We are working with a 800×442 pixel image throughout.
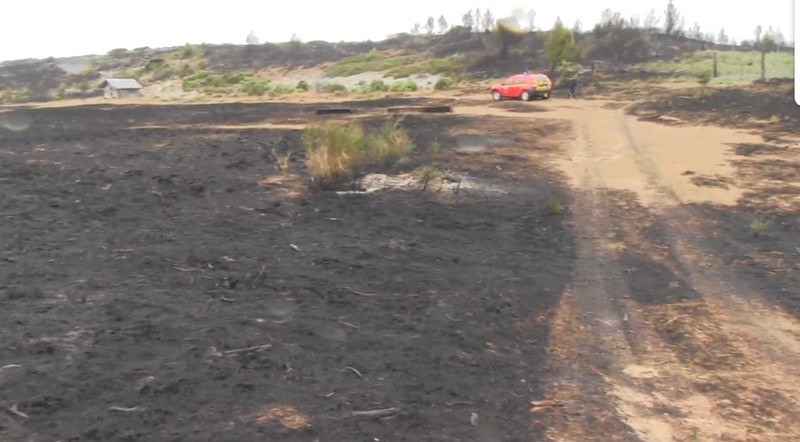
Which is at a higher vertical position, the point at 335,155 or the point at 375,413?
the point at 335,155

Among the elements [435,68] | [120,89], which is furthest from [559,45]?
[120,89]

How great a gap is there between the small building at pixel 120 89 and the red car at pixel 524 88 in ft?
114

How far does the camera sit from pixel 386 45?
86.4m

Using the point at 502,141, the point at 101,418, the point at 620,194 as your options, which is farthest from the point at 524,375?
the point at 502,141

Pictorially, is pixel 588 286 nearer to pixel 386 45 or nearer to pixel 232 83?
pixel 232 83

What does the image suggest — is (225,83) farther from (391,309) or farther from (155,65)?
(391,309)

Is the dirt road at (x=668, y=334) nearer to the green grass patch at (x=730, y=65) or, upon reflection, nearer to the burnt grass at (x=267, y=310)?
the burnt grass at (x=267, y=310)

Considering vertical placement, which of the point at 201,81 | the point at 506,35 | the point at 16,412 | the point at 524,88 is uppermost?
the point at 506,35

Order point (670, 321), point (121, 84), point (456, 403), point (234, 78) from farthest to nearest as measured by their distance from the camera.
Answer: point (234, 78), point (121, 84), point (670, 321), point (456, 403)

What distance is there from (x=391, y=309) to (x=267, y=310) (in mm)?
1016

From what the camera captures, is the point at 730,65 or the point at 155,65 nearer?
the point at 730,65

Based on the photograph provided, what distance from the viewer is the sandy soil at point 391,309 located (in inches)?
177

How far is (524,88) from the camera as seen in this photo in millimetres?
35688

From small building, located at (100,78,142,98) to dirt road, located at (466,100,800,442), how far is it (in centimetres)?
5460
